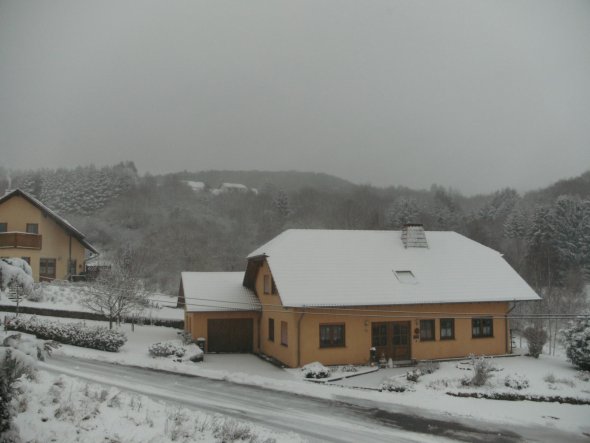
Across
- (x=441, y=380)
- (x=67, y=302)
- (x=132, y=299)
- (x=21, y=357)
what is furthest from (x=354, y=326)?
(x=67, y=302)

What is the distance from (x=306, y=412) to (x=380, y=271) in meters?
11.9

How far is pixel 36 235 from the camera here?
39469mm

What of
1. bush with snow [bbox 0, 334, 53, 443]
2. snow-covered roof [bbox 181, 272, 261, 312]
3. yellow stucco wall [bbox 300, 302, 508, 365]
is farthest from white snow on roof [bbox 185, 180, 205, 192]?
bush with snow [bbox 0, 334, 53, 443]

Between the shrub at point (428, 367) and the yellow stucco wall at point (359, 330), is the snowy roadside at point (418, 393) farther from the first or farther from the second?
the yellow stucco wall at point (359, 330)

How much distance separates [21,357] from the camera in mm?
8445

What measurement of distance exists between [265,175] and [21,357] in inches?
5328

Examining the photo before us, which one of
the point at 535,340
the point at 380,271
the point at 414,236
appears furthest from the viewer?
the point at 414,236

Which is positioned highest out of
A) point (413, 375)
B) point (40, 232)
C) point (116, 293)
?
point (40, 232)

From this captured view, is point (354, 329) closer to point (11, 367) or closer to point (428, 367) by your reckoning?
point (428, 367)

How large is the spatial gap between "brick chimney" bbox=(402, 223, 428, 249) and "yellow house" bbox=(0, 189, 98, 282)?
26.7 metres

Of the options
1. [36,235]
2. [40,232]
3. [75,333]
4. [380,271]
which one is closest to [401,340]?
[380,271]

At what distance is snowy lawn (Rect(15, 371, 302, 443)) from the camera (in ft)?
33.8

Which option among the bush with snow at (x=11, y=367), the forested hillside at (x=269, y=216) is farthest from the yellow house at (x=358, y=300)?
the forested hillside at (x=269, y=216)

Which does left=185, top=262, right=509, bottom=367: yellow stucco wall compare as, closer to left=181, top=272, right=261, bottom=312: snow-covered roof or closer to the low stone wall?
left=181, top=272, right=261, bottom=312: snow-covered roof
